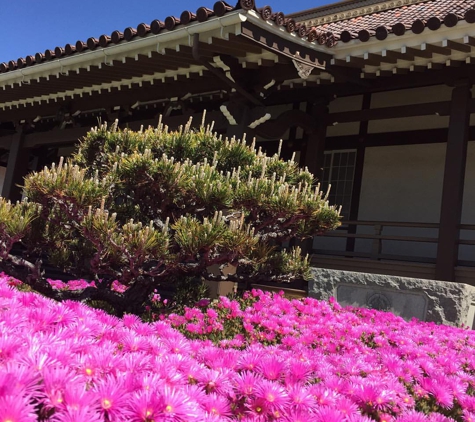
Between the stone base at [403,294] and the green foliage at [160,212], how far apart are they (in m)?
1.05

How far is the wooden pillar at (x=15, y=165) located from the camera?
10.1 metres

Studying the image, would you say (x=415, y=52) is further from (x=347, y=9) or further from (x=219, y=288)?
(x=347, y=9)

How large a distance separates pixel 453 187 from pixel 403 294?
1483 mm

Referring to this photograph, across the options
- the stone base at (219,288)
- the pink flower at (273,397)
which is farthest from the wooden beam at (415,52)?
the pink flower at (273,397)

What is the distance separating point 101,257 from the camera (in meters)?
3.40

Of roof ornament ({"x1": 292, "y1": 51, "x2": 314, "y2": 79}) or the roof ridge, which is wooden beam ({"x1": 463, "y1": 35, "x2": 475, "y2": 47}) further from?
the roof ridge

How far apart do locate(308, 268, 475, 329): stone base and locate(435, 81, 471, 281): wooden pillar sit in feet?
2.22

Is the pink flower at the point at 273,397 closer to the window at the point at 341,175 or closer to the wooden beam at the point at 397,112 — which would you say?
the wooden beam at the point at 397,112

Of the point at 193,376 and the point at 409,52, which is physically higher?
the point at 409,52

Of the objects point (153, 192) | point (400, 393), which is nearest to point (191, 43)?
point (153, 192)

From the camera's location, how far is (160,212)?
13.4ft

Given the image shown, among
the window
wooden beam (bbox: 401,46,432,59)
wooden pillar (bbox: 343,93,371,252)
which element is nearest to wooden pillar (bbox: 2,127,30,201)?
the window

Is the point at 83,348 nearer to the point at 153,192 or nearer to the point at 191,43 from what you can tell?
the point at 153,192

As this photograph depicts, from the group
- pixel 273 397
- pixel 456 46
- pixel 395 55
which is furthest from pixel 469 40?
pixel 273 397
